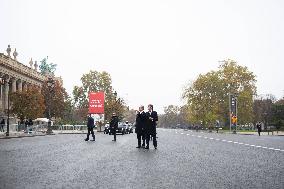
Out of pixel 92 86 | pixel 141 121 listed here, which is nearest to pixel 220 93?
pixel 92 86

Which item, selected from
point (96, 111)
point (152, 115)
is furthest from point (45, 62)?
point (152, 115)

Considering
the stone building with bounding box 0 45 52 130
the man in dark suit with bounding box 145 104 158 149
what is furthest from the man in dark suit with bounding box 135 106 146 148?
the stone building with bounding box 0 45 52 130

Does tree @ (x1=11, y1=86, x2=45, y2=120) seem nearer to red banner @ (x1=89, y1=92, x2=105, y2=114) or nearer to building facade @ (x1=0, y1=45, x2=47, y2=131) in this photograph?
building facade @ (x1=0, y1=45, x2=47, y2=131)

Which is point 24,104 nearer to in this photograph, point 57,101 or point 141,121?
point 57,101

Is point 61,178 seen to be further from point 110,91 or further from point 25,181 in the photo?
point 110,91

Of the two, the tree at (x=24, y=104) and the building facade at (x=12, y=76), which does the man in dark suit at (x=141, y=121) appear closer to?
the building facade at (x=12, y=76)

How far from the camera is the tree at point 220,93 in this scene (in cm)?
8650

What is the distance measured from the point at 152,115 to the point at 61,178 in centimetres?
1067

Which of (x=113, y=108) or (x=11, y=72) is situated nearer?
(x=11, y=72)

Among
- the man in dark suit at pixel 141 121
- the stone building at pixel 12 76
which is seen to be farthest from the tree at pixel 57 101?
the man in dark suit at pixel 141 121

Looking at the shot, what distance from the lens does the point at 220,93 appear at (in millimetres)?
93062

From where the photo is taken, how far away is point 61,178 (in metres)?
8.27

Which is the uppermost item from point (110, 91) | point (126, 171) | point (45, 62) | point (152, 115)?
point (45, 62)

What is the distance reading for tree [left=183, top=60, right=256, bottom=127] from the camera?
284 feet
